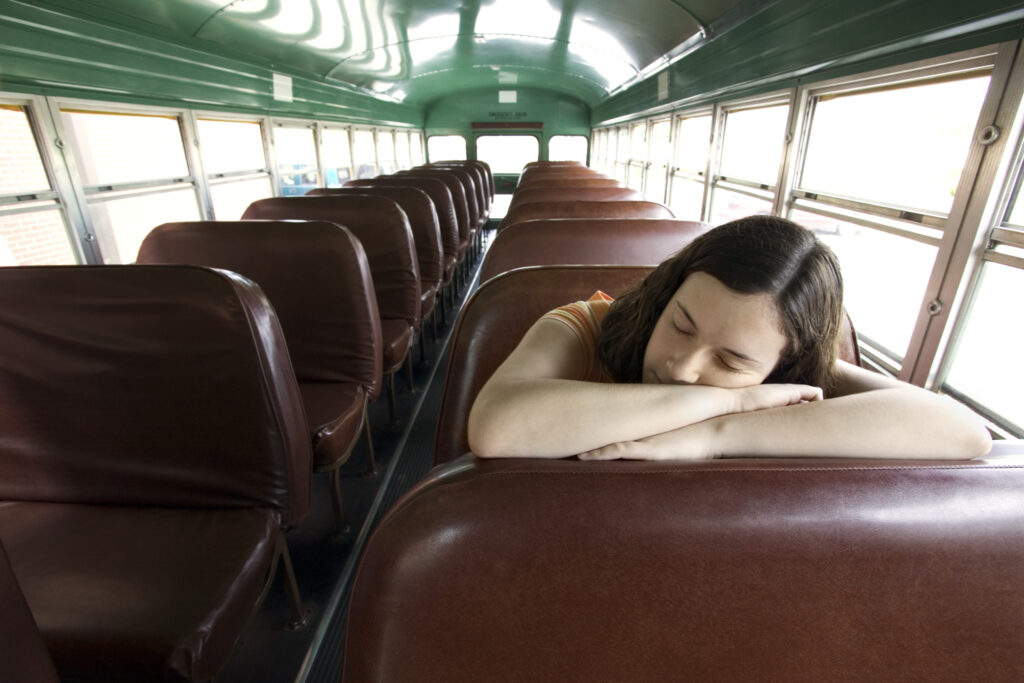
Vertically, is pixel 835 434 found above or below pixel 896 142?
below

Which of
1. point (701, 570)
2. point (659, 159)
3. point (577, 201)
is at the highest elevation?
point (659, 159)

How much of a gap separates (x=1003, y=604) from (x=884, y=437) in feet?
0.74

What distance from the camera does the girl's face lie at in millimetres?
826

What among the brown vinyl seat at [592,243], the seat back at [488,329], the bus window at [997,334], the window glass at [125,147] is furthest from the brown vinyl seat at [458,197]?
the bus window at [997,334]

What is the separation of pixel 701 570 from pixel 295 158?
6.37 meters

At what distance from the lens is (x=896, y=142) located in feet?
6.76

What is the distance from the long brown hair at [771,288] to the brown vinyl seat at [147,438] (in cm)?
91

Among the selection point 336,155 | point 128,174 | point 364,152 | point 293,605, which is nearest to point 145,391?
point 293,605

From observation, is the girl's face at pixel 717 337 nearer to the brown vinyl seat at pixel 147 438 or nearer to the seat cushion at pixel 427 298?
the brown vinyl seat at pixel 147 438

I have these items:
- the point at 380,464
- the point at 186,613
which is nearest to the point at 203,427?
the point at 186,613

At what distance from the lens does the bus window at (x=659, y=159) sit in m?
5.71

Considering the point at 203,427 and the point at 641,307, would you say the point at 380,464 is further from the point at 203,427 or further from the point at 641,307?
the point at 641,307

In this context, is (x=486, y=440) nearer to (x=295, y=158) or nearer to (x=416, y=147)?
(x=295, y=158)

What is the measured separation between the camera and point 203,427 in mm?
1327
